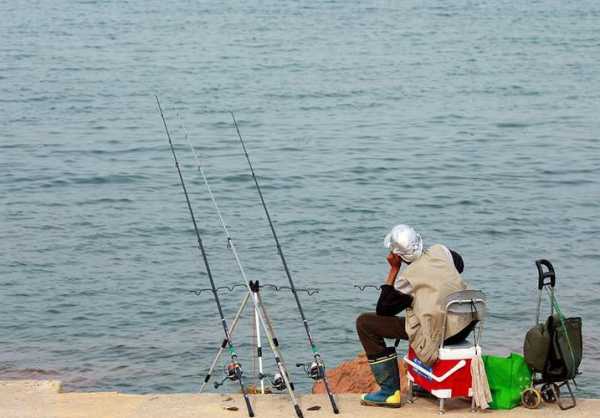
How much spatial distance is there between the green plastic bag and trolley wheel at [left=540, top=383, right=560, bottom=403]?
0.34 ft

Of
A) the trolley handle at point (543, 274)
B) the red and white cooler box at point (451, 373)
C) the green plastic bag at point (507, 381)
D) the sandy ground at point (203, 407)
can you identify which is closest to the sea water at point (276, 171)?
the sandy ground at point (203, 407)

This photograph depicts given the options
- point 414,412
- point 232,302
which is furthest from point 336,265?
point 414,412

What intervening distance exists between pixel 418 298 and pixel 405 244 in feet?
0.98

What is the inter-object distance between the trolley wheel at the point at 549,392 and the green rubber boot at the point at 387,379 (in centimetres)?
80

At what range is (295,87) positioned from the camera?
25172mm

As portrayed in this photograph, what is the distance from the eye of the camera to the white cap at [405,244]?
22.8 ft

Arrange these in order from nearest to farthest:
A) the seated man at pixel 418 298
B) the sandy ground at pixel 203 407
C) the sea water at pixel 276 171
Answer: the seated man at pixel 418 298 < the sandy ground at pixel 203 407 < the sea water at pixel 276 171

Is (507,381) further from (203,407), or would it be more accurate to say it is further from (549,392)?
(203,407)

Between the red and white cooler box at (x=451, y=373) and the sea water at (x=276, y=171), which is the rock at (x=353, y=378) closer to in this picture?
the sea water at (x=276, y=171)

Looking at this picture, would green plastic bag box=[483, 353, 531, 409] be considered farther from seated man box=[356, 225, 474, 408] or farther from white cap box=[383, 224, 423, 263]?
white cap box=[383, 224, 423, 263]

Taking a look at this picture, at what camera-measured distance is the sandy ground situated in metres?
7.05

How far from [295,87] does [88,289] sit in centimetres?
1303

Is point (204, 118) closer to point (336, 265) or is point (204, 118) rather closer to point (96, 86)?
point (96, 86)

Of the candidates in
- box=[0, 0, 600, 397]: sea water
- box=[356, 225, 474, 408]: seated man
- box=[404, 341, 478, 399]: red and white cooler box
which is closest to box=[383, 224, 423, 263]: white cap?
box=[356, 225, 474, 408]: seated man
